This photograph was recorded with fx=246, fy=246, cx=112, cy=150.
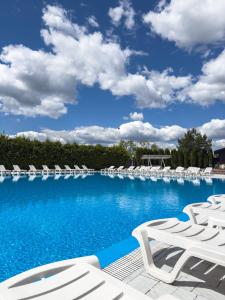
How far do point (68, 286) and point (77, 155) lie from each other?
80.3 ft

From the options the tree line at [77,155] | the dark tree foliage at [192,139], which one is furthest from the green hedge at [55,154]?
the dark tree foliage at [192,139]

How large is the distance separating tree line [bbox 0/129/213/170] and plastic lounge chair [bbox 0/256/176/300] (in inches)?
831

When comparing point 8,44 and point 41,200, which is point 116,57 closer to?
point 8,44

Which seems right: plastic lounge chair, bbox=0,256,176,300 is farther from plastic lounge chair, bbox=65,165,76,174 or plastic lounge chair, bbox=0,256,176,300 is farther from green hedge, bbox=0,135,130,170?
plastic lounge chair, bbox=65,165,76,174

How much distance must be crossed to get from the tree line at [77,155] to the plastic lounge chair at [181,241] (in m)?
20.6

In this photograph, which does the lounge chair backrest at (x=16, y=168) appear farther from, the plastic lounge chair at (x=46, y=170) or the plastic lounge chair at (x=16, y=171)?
the plastic lounge chair at (x=46, y=170)

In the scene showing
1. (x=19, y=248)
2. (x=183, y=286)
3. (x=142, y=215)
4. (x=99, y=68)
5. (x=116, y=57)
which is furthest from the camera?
(x=99, y=68)

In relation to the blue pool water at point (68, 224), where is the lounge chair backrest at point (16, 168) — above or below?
above

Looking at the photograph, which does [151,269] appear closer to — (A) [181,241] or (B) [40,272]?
(A) [181,241]

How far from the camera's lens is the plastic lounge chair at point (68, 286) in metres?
1.85

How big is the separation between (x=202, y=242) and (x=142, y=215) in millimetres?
4936

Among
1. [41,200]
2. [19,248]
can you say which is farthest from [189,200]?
[19,248]

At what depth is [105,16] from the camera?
14.9m

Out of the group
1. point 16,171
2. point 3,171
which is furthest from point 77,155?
point 3,171
